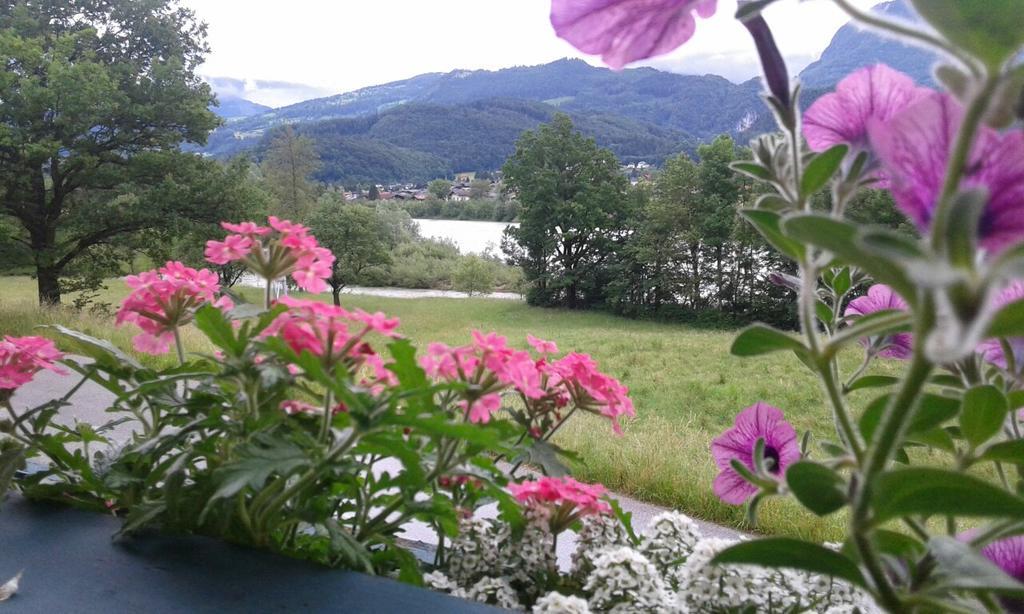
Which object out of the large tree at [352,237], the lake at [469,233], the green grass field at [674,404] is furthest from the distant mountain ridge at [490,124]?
the green grass field at [674,404]

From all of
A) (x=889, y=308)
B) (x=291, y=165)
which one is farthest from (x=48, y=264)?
(x=291, y=165)

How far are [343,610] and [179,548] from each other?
15cm

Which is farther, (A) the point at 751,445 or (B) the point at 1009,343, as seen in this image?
(A) the point at 751,445

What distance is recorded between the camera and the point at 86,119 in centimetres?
593

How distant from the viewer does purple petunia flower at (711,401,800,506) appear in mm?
380

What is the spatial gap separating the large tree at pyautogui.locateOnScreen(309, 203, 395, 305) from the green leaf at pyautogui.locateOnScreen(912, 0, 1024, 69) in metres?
9.97

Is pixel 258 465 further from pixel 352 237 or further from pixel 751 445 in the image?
pixel 352 237

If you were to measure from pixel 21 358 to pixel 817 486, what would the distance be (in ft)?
2.16

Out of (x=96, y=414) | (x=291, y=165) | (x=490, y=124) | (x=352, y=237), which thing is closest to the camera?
(x=96, y=414)

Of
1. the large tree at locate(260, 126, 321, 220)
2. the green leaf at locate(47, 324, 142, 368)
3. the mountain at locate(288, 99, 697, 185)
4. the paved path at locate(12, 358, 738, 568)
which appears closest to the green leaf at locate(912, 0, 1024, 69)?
the green leaf at locate(47, 324, 142, 368)

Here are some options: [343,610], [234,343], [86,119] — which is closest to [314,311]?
[234,343]

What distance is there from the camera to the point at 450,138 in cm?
1159

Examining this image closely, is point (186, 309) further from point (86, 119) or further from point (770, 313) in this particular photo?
point (770, 313)

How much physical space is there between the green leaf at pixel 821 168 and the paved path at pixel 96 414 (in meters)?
1.00
